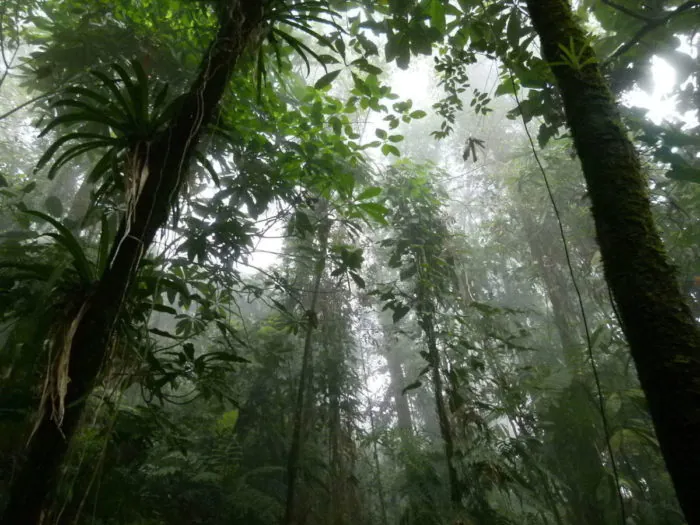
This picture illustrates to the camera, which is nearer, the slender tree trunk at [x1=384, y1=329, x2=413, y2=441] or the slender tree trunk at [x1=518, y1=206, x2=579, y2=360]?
the slender tree trunk at [x1=518, y1=206, x2=579, y2=360]

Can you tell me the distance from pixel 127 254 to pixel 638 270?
163 cm

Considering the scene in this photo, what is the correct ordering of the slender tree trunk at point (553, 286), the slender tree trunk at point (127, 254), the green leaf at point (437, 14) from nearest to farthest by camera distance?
the slender tree trunk at point (127, 254)
the green leaf at point (437, 14)
the slender tree trunk at point (553, 286)

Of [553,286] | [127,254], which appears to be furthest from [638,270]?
[553,286]

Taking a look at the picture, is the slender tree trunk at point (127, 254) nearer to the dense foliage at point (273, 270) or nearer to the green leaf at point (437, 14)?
the dense foliage at point (273, 270)

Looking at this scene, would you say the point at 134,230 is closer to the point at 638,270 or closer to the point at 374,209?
the point at 374,209

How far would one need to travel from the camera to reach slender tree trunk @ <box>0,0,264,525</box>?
3.82ft

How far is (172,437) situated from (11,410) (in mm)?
1115

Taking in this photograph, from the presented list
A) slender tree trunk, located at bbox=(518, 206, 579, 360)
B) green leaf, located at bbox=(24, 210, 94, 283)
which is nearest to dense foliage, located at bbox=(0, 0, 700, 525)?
green leaf, located at bbox=(24, 210, 94, 283)

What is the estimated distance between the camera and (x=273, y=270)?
150 inches

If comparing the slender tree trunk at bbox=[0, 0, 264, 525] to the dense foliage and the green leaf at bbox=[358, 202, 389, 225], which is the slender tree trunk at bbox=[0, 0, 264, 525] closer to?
the dense foliage

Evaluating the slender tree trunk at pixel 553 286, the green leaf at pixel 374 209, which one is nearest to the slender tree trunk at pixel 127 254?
the green leaf at pixel 374 209

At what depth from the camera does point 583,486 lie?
408cm

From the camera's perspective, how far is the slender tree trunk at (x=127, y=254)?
3.82 feet

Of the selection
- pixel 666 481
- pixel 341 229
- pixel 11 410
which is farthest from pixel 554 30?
pixel 666 481
